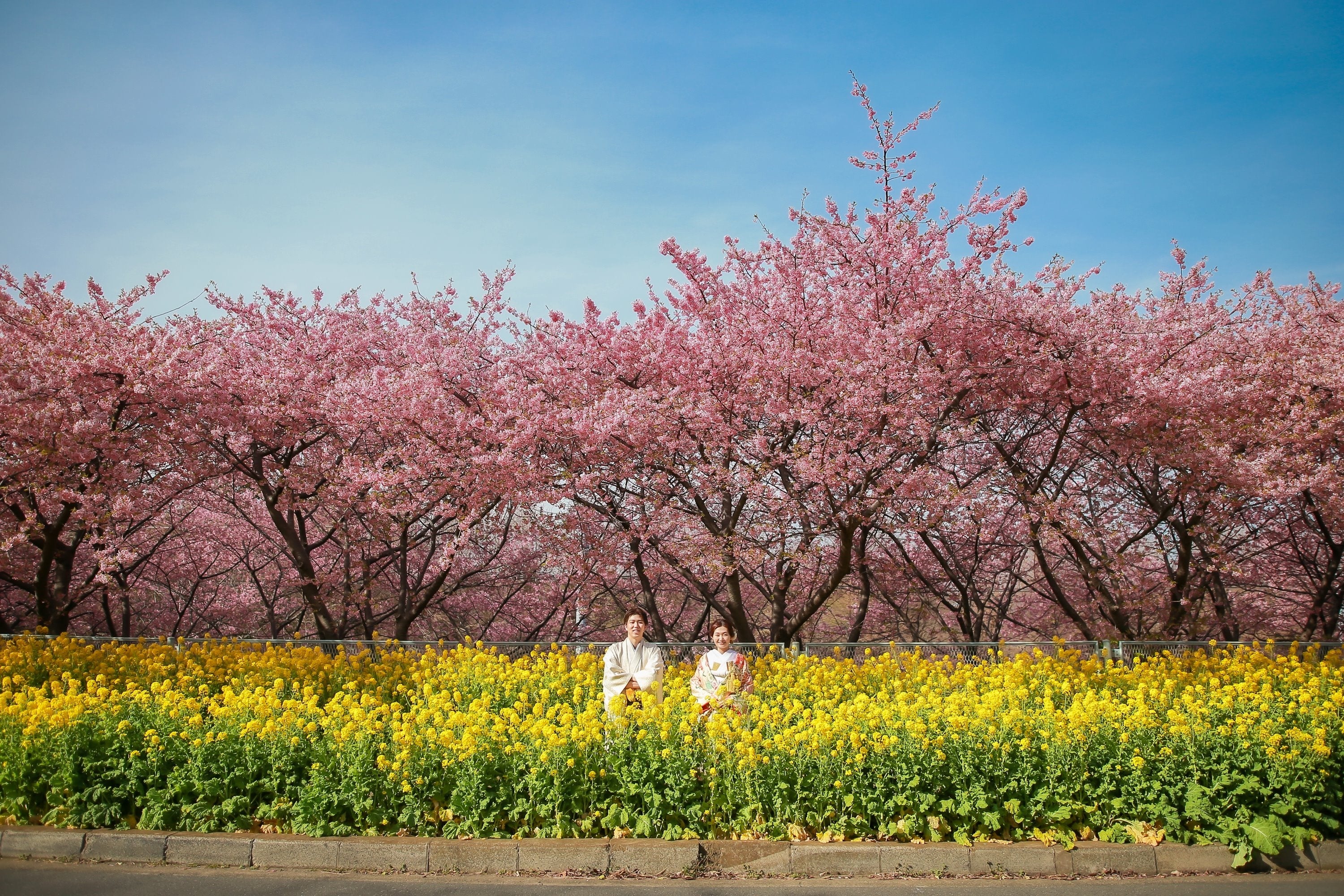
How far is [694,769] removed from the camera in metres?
5.84

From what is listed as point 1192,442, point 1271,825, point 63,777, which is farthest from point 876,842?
point 1192,442

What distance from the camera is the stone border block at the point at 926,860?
5.46m

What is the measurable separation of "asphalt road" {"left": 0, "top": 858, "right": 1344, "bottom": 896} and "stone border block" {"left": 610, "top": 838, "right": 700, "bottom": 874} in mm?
95

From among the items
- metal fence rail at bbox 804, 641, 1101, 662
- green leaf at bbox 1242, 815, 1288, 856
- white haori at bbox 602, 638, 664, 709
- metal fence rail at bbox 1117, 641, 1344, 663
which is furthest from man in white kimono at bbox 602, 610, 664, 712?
metal fence rail at bbox 1117, 641, 1344, 663

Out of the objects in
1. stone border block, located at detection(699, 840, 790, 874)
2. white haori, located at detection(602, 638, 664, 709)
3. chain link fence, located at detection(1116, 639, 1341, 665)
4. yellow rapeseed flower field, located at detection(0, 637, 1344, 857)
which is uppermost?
white haori, located at detection(602, 638, 664, 709)

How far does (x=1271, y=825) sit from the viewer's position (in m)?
5.51

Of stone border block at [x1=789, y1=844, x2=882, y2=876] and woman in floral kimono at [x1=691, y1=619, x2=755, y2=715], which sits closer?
stone border block at [x1=789, y1=844, x2=882, y2=876]

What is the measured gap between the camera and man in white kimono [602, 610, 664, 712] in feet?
24.4

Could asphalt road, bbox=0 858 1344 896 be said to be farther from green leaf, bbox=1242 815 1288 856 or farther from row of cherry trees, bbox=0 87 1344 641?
row of cherry trees, bbox=0 87 1344 641

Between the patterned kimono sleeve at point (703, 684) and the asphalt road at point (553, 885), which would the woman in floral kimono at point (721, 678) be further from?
the asphalt road at point (553, 885)

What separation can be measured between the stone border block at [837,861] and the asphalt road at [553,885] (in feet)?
0.33

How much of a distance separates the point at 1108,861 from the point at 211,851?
571cm

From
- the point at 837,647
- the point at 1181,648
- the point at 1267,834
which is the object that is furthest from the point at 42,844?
the point at 1181,648

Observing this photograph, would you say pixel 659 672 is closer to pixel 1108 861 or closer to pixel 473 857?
pixel 473 857
